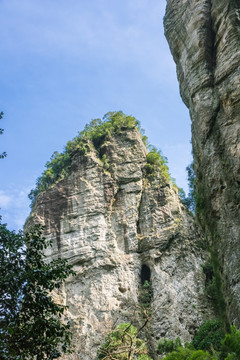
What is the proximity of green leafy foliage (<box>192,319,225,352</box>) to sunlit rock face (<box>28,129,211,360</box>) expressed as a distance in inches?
120

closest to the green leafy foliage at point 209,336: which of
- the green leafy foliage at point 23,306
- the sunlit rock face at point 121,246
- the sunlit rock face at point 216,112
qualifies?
the sunlit rock face at point 121,246

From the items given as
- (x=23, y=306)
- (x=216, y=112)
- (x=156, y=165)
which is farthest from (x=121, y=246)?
(x=23, y=306)

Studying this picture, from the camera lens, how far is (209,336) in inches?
737

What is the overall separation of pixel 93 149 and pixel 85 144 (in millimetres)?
792

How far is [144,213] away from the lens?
2912 cm

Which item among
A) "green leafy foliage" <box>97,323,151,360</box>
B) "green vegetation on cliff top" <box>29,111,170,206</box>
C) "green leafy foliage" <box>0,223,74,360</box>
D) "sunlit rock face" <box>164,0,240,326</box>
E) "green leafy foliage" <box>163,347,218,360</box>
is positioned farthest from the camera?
"green vegetation on cliff top" <box>29,111,170,206</box>

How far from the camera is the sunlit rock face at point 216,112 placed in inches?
523

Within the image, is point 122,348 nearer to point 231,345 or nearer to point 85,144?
point 231,345

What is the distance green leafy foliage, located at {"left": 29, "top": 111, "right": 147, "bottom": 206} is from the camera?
3288 cm

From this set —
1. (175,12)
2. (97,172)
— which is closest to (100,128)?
(97,172)

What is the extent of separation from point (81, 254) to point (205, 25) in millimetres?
16576

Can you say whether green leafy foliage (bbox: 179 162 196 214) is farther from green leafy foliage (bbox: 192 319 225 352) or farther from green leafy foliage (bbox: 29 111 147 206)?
green leafy foliage (bbox: 192 319 225 352)

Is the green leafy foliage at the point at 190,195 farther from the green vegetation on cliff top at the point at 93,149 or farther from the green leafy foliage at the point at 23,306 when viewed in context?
the green leafy foliage at the point at 23,306

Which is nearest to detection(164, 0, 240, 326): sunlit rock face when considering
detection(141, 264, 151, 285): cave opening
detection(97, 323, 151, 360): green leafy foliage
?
detection(97, 323, 151, 360): green leafy foliage
